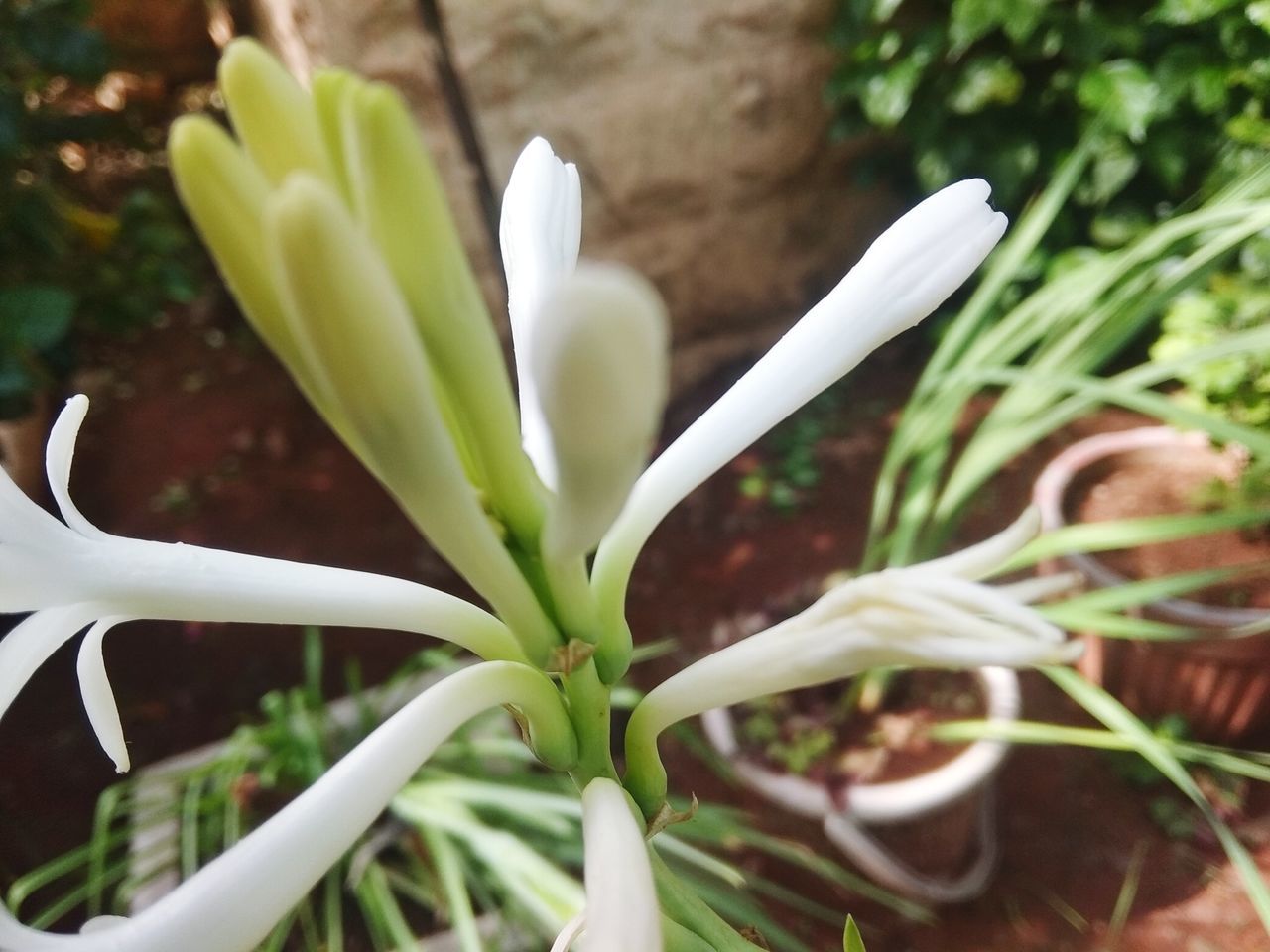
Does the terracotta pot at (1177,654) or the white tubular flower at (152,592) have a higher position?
the white tubular flower at (152,592)

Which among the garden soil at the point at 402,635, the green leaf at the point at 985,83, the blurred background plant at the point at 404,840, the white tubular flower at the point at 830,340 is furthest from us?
the green leaf at the point at 985,83

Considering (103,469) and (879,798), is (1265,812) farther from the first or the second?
(103,469)

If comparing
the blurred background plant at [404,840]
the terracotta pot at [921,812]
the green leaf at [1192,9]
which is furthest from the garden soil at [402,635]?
the green leaf at [1192,9]

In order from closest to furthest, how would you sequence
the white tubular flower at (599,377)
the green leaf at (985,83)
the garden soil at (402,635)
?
the white tubular flower at (599,377) < the garden soil at (402,635) < the green leaf at (985,83)

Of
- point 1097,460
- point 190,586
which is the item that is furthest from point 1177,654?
point 190,586

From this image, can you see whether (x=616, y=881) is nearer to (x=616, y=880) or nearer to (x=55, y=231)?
(x=616, y=880)

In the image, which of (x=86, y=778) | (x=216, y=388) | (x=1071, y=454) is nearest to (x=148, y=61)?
(x=216, y=388)

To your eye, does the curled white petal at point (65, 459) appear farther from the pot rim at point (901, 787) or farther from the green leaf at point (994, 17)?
the green leaf at point (994, 17)

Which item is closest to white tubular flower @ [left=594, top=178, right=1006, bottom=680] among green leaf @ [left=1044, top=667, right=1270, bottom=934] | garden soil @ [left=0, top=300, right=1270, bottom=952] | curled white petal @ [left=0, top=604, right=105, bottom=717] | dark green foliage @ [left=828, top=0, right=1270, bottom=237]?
curled white petal @ [left=0, top=604, right=105, bottom=717]
